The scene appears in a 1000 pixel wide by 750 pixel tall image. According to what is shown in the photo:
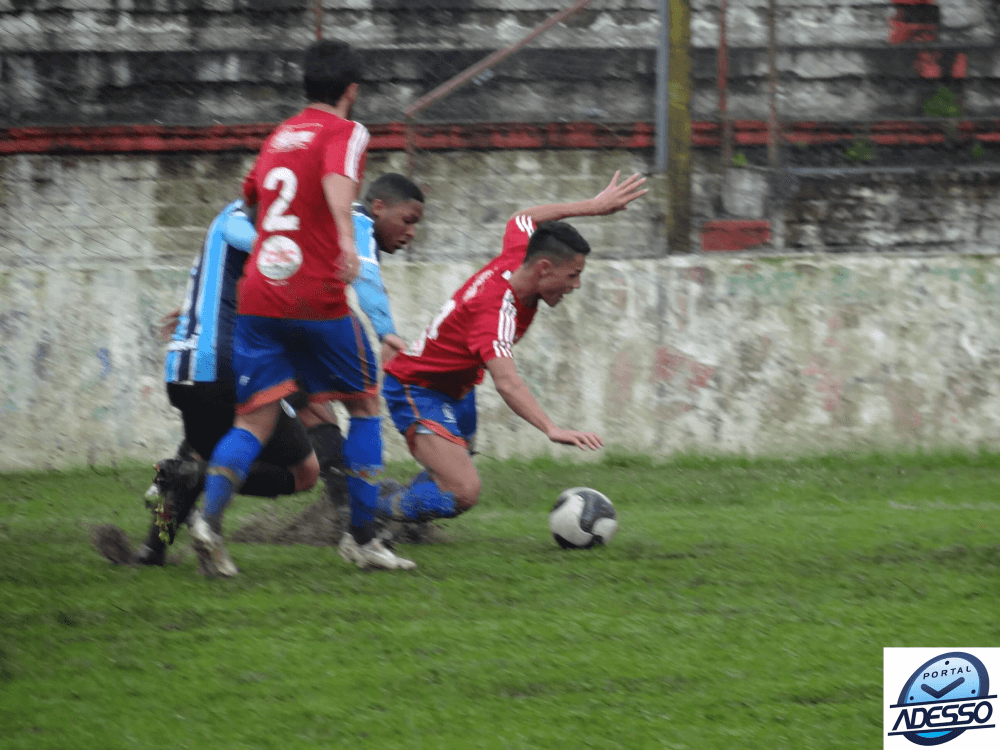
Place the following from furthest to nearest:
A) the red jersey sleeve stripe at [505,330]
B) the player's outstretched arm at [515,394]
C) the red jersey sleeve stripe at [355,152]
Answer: the red jersey sleeve stripe at [505,330] → the player's outstretched arm at [515,394] → the red jersey sleeve stripe at [355,152]

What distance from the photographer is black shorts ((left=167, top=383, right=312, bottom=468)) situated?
4980 mm

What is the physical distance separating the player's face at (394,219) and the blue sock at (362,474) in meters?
0.93

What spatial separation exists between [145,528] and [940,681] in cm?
389

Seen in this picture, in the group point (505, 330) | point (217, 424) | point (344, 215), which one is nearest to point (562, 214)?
point (505, 330)

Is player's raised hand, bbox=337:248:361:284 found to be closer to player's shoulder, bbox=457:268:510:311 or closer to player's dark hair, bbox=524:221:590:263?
player's shoulder, bbox=457:268:510:311

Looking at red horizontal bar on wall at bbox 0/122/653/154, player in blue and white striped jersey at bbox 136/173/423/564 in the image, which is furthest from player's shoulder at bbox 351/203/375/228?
red horizontal bar on wall at bbox 0/122/653/154

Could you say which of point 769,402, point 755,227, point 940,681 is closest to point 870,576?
point 940,681

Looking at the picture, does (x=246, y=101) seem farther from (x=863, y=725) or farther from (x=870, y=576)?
(x=863, y=725)

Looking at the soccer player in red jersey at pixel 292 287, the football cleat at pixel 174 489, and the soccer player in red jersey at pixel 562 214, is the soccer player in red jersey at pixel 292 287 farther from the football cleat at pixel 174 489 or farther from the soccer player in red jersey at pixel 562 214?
the soccer player in red jersey at pixel 562 214

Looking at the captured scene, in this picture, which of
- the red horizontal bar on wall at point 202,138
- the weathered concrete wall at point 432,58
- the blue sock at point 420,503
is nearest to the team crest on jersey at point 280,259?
the blue sock at point 420,503

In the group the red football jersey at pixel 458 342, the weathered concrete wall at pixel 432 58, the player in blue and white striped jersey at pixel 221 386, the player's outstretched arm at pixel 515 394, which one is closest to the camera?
the player's outstretched arm at pixel 515 394

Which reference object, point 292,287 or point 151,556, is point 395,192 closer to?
point 292,287

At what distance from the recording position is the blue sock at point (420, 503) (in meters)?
5.55

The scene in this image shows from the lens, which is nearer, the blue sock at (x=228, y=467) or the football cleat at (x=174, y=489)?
the blue sock at (x=228, y=467)
